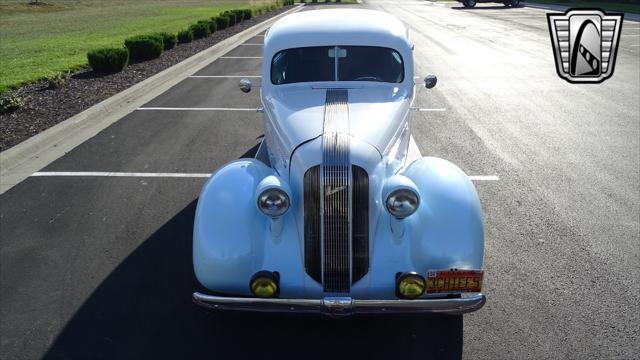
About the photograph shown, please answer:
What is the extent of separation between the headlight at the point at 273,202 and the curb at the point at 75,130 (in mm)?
4566

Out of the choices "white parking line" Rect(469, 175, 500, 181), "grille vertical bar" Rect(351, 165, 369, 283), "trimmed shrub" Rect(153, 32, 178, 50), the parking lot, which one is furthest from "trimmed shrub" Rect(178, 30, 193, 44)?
"grille vertical bar" Rect(351, 165, 369, 283)

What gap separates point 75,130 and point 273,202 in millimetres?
6530

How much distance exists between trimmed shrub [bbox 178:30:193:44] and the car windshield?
13.9m

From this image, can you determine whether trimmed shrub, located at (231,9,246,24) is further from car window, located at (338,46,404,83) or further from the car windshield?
car window, located at (338,46,404,83)

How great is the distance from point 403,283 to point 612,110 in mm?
8617

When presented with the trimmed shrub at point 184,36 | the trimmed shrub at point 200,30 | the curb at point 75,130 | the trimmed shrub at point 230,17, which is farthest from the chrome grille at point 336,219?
the trimmed shrub at point 230,17

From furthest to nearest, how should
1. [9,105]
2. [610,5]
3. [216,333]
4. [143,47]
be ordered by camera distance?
[610,5], [143,47], [9,105], [216,333]

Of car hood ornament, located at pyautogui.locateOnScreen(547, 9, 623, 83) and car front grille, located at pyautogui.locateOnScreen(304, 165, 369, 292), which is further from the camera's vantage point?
car hood ornament, located at pyautogui.locateOnScreen(547, 9, 623, 83)

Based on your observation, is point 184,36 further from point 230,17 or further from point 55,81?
point 55,81

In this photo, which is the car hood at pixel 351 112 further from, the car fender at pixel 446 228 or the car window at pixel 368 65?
the car fender at pixel 446 228

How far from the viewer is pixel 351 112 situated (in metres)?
Answer: 4.55

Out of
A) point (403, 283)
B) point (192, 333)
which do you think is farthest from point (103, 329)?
point (403, 283)

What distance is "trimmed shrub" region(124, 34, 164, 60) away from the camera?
1434cm

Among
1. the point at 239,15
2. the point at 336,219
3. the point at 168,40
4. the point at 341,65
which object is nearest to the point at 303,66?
the point at 341,65
